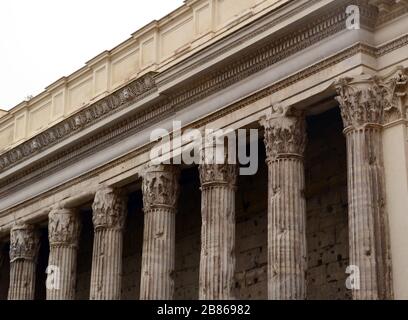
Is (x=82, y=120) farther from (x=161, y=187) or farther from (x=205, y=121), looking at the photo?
(x=205, y=121)

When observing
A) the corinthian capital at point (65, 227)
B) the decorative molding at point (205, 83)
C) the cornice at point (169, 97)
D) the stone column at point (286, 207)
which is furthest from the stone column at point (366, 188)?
the corinthian capital at point (65, 227)

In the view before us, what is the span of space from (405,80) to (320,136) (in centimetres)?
533

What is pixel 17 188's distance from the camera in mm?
25766

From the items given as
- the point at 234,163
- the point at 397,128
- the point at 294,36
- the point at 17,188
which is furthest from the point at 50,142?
the point at 397,128

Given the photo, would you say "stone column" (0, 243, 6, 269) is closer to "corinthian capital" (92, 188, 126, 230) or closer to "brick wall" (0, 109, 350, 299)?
"brick wall" (0, 109, 350, 299)

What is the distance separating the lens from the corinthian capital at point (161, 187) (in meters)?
20.5

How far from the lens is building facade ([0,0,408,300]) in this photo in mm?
16031

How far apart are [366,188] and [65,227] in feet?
32.9

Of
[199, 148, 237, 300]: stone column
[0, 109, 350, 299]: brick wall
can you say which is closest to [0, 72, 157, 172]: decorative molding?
[0, 109, 350, 299]: brick wall

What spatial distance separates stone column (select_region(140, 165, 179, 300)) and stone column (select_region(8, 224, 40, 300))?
5.78 m

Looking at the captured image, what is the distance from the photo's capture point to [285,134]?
1745 centimetres

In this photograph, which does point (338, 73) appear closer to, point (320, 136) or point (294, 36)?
point (294, 36)

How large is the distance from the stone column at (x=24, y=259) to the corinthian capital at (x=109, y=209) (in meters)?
3.75

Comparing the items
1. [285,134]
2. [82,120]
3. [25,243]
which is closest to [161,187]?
[82,120]
